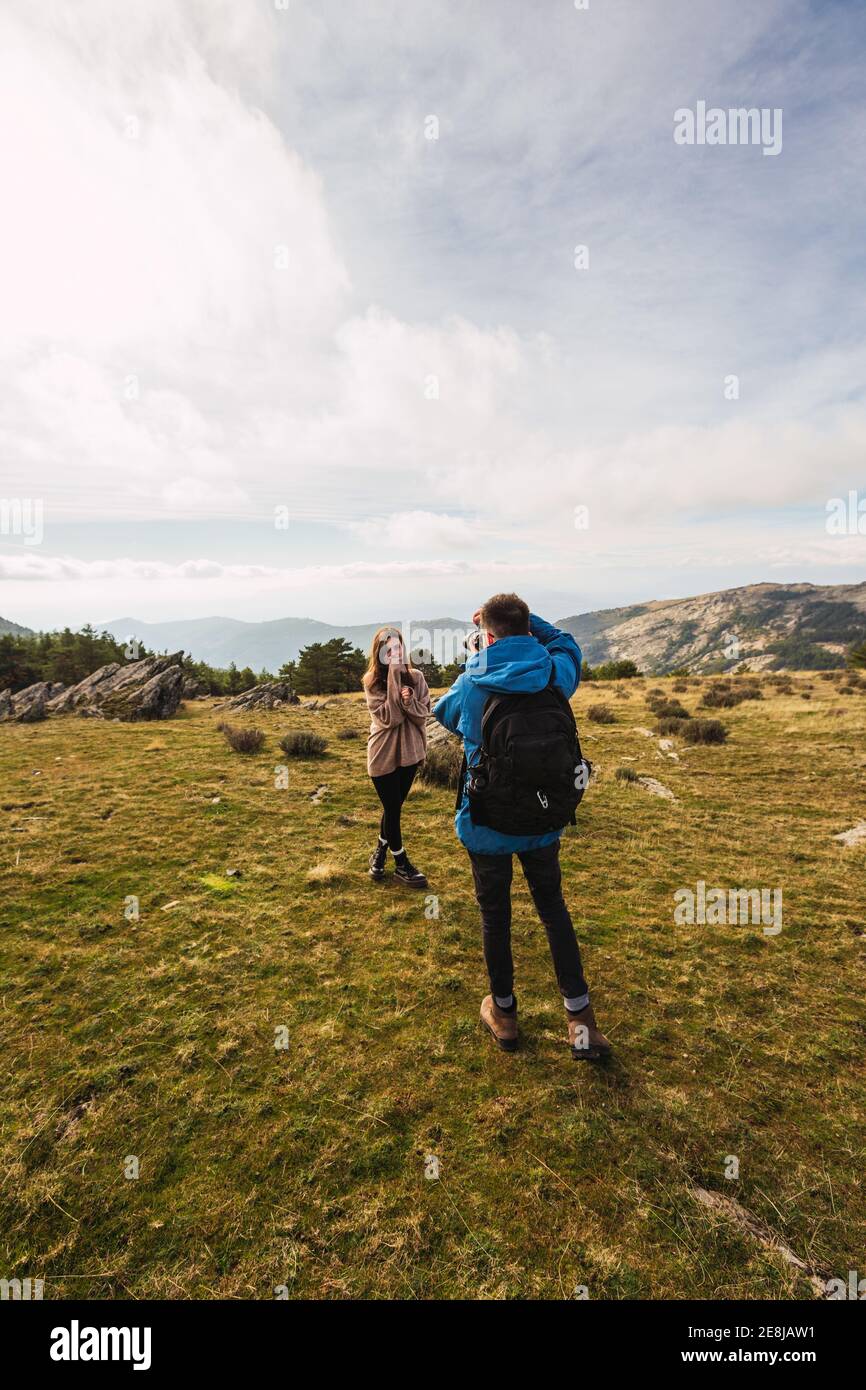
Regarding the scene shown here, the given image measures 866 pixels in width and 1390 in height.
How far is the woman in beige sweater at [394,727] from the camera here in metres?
6.54

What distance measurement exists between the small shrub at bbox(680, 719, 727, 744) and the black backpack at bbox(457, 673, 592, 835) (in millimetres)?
14183

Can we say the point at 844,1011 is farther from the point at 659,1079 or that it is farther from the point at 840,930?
the point at 659,1079

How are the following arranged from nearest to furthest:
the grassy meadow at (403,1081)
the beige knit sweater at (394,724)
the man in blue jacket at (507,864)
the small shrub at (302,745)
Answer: the grassy meadow at (403,1081), the man in blue jacket at (507,864), the beige knit sweater at (394,724), the small shrub at (302,745)

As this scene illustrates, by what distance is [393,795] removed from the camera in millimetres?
6617

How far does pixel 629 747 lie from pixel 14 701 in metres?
29.0

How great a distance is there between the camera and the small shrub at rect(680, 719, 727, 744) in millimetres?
15953

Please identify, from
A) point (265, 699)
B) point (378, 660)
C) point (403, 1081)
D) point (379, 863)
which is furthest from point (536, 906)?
point (265, 699)

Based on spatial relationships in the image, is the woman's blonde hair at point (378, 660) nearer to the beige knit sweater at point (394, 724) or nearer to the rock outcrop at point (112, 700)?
the beige knit sweater at point (394, 724)

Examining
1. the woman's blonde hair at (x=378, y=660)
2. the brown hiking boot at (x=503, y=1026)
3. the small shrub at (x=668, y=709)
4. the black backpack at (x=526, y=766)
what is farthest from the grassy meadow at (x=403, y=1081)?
the small shrub at (x=668, y=709)

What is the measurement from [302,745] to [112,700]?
51.9 feet

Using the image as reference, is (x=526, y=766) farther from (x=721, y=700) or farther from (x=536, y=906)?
(x=721, y=700)

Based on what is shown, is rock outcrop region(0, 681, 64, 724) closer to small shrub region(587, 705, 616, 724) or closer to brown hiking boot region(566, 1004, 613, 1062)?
small shrub region(587, 705, 616, 724)

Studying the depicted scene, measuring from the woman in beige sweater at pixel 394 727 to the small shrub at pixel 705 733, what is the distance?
41.0 ft
